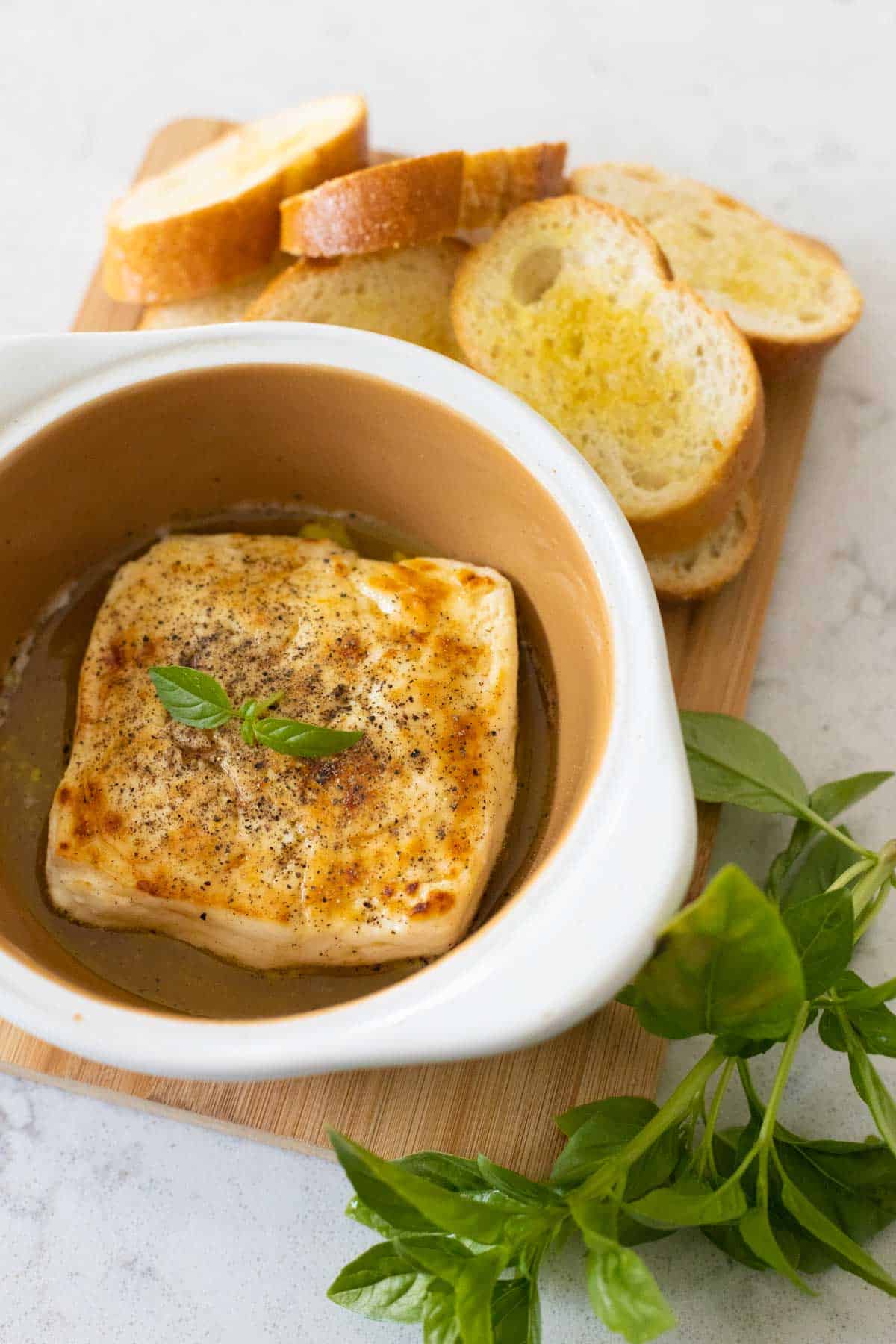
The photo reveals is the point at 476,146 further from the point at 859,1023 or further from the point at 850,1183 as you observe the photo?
the point at 850,1183

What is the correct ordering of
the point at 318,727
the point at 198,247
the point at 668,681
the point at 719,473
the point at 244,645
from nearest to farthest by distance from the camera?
the point at 668,681
the point at 318,727
the point at 244,645
the point at 719,473
the point at 198,247

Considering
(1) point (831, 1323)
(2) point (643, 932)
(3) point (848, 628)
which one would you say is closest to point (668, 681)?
(2) point (643, 932)

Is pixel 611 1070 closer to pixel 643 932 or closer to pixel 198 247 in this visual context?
pixel 643 932

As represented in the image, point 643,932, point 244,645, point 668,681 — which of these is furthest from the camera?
point 244,645

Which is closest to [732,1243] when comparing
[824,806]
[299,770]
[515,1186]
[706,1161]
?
[706,1161]

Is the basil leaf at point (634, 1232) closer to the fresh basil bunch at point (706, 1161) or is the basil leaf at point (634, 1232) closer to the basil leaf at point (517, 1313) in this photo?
the fresh basil bunch at point (706, 1161)

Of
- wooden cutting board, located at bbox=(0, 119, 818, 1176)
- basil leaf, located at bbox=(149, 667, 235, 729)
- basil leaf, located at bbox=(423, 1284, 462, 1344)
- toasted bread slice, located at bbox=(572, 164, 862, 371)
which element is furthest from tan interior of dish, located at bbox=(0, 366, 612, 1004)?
toasted bread slice, located at bbox=(572, 164, 862, 371)

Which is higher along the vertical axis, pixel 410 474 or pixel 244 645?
pixel 410 474
